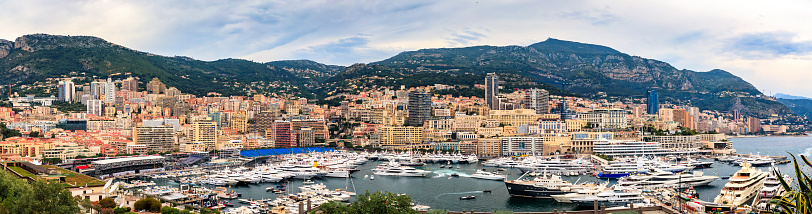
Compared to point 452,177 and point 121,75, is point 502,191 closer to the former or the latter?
point 452,177

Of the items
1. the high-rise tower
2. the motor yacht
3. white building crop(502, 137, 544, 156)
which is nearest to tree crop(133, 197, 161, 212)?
the motor yacht

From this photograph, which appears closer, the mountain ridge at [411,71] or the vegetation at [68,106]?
the vegetation at [68,106]

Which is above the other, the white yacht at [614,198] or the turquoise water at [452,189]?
the white yacht at [614,198]

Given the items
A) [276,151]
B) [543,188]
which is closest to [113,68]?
[276,151]

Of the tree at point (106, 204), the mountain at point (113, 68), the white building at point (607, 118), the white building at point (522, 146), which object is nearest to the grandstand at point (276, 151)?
the white building at point (522, 146)

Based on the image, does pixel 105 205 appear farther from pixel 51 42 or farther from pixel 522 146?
pixel 51 42

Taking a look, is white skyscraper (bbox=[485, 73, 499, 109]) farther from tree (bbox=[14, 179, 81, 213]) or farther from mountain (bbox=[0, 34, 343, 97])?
tree (bbox=[14, 179, 81, 213])

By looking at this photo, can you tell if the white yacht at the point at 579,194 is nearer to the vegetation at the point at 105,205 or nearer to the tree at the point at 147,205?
the tree at the point at 147,205

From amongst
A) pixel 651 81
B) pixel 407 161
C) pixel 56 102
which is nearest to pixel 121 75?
pixel 56 102
